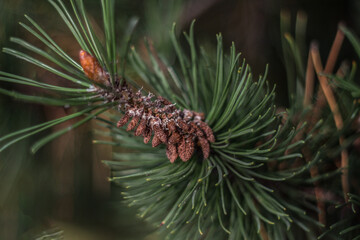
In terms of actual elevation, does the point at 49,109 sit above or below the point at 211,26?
below

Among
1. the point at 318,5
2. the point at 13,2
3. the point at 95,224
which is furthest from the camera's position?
the point at 318,5

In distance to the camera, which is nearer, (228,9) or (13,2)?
(13,2)

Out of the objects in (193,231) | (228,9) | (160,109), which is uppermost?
(228,9)

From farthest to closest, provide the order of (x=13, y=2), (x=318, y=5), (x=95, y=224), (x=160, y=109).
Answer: (x=318, y=5) → (x=95, y=224) → (x=13, y=2) → (x=160, y=109)

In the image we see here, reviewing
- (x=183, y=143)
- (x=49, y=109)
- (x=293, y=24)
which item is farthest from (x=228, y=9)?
(x=183, y=143)

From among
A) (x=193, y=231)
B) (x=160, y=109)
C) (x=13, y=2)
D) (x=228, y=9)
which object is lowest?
(x=193, y=231)

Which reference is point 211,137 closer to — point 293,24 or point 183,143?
point 183,143

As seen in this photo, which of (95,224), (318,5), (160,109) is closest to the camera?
(160,109)

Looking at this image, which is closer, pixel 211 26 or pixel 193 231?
pixel 193 231

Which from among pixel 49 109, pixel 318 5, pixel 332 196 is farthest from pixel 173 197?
pixel 318 5

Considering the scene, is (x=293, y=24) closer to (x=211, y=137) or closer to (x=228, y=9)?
(x=228, y=9)
